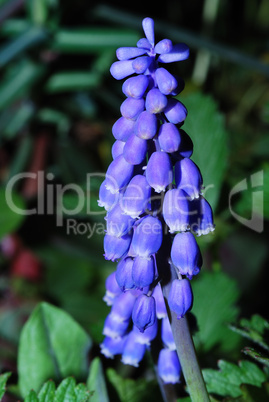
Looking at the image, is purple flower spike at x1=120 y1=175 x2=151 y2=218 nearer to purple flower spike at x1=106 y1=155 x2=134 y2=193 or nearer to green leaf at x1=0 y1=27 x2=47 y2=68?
purple flower spike at x1=106 y1=155 x2=134 y2=193

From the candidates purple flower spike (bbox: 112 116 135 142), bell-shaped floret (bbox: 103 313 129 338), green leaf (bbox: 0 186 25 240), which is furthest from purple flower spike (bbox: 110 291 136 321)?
green leaf (bbox: 0 186 25 240)

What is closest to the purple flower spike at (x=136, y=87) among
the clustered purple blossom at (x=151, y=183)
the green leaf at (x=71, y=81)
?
the clustered purple blossom at (x=151, y=183)

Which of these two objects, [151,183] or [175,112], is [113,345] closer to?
[151,183]

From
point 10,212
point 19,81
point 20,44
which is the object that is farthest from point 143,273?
point 19,81

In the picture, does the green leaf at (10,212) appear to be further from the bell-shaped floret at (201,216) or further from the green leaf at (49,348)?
the bell-shaped floret at (201,216)

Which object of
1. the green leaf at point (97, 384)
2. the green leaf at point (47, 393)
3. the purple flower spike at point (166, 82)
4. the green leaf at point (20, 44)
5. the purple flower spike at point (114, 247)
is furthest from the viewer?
the green leaf at point (20, 44)
